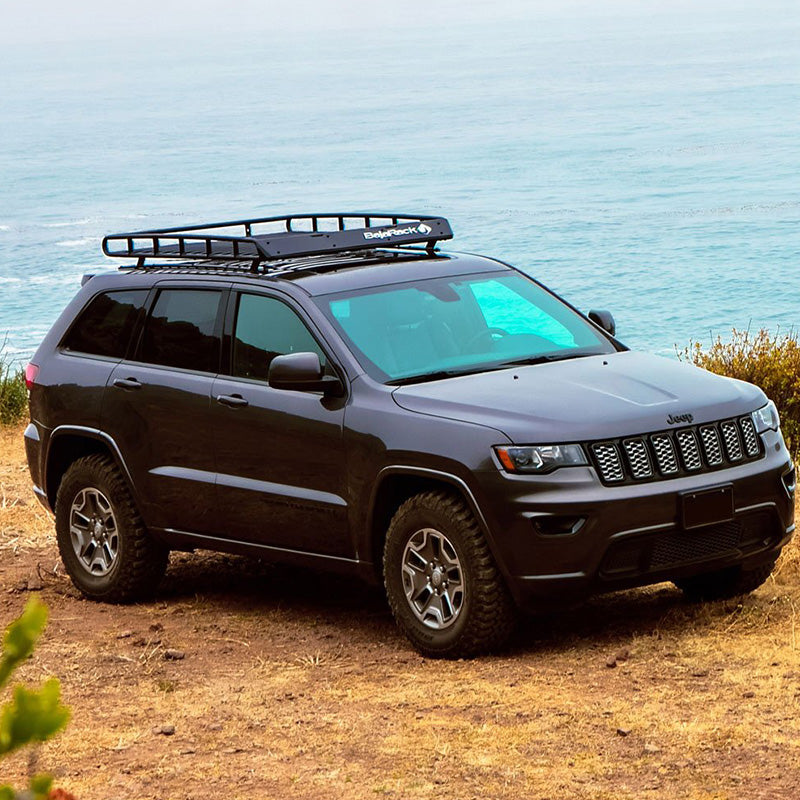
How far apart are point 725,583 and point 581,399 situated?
4.59 feet

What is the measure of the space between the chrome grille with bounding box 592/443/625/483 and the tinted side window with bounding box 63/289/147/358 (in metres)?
2.95

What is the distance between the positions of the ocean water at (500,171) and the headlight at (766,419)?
30706 mm

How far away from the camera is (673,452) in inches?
255

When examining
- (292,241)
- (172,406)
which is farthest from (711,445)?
(172,406)

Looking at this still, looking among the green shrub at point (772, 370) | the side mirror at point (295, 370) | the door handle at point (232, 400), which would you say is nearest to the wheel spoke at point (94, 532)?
the door handle at point (232, 400)

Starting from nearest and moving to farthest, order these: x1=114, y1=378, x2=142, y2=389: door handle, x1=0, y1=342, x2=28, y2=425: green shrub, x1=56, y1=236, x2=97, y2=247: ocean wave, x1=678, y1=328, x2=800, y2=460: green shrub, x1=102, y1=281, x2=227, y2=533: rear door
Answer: x1=102, y1=281, x2=227, y2=533: rear door
x1=114, y1=378, x2=142, y2=389: door handle
x1=678, y1=328, x2=800, y2=460: green shrub
x1=0, y1=342, x2=28, y2=425: green shrub
x1=56, y1=236, x2=97, y2=247: ocean wave

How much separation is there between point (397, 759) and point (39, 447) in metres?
3.96

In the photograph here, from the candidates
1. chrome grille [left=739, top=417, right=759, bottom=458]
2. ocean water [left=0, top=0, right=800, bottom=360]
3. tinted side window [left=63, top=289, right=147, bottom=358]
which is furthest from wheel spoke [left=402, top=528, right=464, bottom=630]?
ocean water [left=0, top=0, right=800, bottom=360]

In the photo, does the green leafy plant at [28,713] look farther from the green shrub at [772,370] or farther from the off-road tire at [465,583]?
the green shrub at [772,370]

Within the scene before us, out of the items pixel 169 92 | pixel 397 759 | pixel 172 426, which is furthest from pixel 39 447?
pixel 169 92

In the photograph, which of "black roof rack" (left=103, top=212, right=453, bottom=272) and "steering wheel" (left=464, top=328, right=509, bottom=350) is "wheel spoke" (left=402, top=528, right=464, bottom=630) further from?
"black roof rack" (left=103, top=212, right=453, bottom=272)

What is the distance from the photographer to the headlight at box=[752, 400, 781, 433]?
686 cm

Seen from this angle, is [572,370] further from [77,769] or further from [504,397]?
[77,769]

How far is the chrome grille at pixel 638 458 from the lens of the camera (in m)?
6.40
